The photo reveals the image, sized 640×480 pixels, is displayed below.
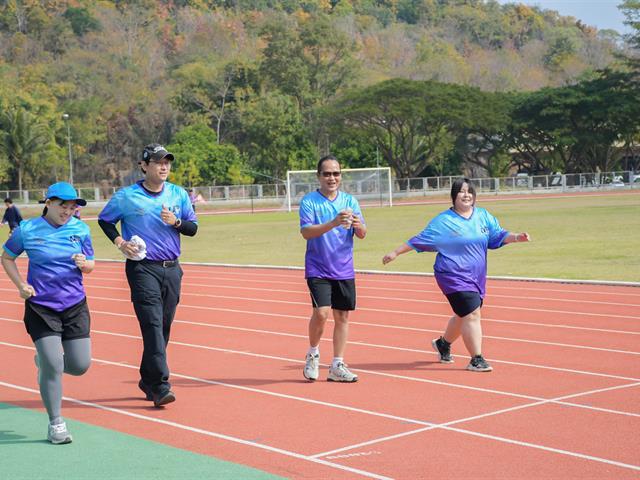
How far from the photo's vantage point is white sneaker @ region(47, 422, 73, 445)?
21.6ft

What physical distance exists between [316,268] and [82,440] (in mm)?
2570

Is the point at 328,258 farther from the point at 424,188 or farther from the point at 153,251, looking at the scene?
the point at 424,188

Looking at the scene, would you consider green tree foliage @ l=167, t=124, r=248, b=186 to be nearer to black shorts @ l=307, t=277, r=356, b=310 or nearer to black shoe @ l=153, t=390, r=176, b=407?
black shorts @ l=307, t=277, r=356, b=310

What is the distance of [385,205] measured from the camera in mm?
60750

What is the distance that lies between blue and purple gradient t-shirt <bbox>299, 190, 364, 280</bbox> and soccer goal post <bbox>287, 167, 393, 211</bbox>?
161 feet

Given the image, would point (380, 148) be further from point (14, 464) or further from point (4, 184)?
point (14, 464)

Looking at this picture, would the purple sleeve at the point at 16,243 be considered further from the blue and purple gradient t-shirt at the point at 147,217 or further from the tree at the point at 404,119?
the tree at the point at 404,119

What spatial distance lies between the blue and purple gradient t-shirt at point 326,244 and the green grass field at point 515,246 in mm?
9208

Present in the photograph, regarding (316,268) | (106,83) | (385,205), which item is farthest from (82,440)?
(106,83)

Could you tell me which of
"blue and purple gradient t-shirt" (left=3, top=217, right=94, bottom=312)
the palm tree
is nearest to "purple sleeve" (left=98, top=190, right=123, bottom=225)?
"blue and purple gradient t-shirt" (left=3, top=217, right=94, bottom=312)

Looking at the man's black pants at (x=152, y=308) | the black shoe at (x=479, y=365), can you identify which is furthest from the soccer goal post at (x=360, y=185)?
the man's black pants at (x=152, y=308)

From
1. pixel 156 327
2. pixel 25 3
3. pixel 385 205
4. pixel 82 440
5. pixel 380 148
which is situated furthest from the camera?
pixel 25 3

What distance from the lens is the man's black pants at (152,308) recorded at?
764 cm

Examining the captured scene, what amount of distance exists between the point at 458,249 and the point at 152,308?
2873 mm
